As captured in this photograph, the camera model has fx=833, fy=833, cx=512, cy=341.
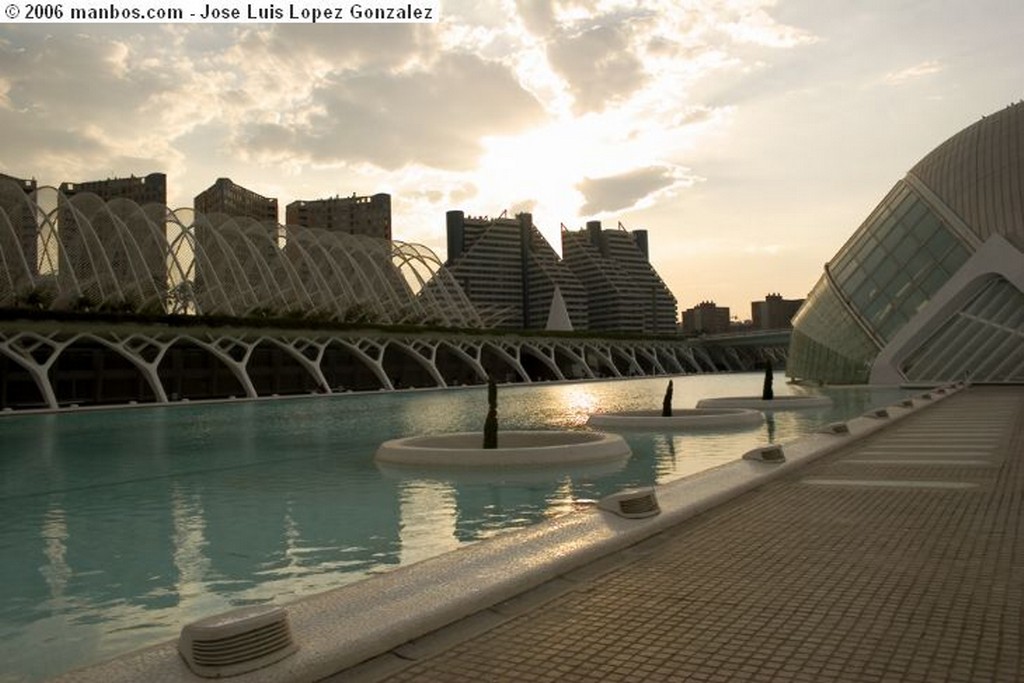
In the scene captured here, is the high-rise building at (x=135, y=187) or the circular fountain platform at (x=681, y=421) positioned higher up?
the high-rise building at (x=135, y=187)

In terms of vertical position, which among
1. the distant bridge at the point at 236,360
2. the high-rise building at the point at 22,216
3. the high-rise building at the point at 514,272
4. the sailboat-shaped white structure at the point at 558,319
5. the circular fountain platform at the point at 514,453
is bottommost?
the circular fountain platform at the point at 514,453

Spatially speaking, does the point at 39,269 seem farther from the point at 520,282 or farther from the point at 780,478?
the point at 520,282

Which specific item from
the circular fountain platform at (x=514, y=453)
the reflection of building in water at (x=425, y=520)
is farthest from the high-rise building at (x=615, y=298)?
the reflection of building in water at (x=425, y=520)

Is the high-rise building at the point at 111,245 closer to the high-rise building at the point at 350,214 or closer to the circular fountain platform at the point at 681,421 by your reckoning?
the circular fountain platform at the point at 681,421

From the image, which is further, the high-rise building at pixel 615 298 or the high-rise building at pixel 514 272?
the high-rise building at pixel 615 298

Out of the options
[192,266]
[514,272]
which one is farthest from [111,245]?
[514,272]

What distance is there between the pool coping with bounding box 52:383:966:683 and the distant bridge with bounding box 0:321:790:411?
46.4m

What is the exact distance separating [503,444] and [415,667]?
1418 cm

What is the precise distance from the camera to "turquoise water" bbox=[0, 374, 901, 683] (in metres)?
7.25

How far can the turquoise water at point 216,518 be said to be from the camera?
285 inches

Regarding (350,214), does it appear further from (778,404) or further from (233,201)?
(778,404)

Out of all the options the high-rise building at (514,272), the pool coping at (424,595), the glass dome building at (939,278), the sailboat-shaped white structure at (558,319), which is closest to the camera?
the pool coping at (424,595)

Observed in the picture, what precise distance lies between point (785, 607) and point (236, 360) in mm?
60142

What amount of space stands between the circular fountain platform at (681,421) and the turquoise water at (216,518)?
2.60 feet
